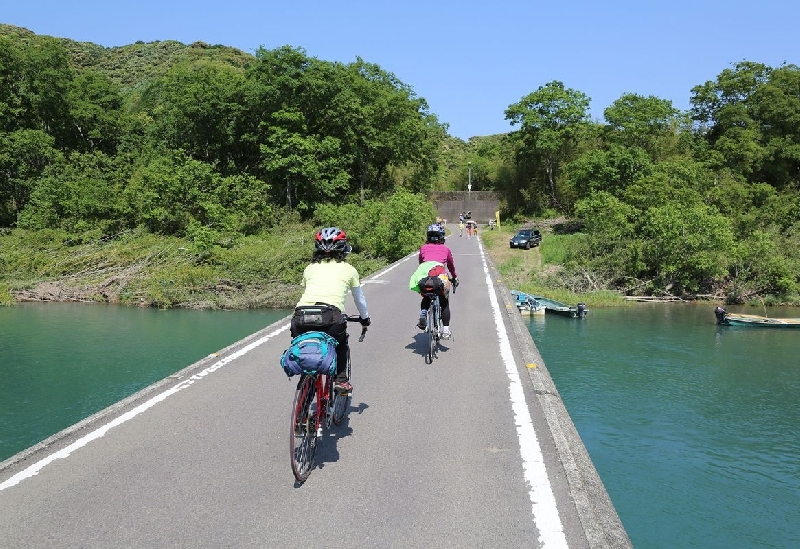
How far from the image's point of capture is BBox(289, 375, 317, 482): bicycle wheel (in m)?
4.87

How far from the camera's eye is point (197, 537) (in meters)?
4.16

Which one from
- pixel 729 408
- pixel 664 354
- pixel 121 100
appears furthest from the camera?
pixel 121 100

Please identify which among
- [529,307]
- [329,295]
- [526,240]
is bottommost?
[529,307]

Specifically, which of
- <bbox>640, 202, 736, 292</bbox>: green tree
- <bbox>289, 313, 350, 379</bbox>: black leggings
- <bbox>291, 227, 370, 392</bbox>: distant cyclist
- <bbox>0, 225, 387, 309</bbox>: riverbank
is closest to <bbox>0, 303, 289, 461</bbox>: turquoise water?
<bbox>0, 225, 387, 309</bbox>: riverbank

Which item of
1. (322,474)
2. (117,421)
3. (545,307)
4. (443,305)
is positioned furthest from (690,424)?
(545,307)

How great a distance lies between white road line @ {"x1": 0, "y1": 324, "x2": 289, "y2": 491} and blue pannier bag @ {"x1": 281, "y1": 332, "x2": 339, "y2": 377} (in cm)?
223

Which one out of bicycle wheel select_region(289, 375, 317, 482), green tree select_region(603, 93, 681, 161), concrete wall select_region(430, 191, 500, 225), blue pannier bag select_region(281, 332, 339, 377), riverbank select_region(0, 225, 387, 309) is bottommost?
riverbank select_region(0, 225, 387, 309)

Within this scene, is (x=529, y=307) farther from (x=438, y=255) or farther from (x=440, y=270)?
(x=440, y=270)

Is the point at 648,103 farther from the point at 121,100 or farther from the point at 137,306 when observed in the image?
the point at 121,100

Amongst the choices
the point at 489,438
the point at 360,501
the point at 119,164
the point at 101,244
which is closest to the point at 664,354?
the point at 489,438

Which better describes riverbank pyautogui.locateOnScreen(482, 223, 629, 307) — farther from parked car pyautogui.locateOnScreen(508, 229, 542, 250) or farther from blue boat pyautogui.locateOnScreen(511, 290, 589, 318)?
blue boat pyautogui.locateOnScreen(511, 290, 589, 318)

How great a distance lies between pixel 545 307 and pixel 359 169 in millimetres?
31431

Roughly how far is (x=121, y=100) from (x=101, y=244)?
90.8 ft

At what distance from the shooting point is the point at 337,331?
5.63 meters
